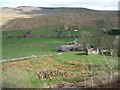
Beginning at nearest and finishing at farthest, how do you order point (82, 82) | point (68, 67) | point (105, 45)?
point (82, 82) < point (68, 67) < point (105, 45)

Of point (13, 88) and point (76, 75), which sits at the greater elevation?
point (13, 88)

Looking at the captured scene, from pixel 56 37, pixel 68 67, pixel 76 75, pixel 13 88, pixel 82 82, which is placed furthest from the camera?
pixel 56 37

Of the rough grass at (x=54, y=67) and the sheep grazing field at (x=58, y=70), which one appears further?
the rough grass at (x=54, y=67)

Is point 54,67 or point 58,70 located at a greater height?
point 58,70

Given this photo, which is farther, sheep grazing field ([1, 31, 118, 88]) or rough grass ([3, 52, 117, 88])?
rough grass ([3, 52, 117, 88])

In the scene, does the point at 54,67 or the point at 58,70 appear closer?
the point at 58,70

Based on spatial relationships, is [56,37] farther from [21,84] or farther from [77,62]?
[21,84]

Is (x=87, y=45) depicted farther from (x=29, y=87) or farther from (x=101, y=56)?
(x=29, y=87)

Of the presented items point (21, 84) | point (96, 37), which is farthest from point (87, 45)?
point (21, 84)

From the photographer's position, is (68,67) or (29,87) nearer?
(29,87)
